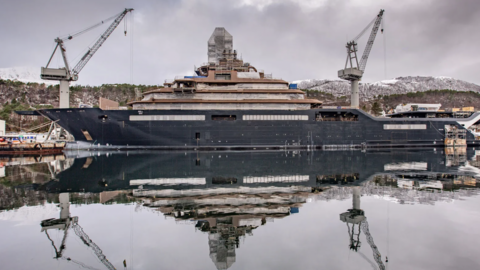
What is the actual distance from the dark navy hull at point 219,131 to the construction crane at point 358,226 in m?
26.2

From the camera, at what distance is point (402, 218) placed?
8273 mm

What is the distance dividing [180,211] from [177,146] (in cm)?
2758

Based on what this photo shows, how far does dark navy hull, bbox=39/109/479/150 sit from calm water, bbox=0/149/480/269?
2130 centimetres

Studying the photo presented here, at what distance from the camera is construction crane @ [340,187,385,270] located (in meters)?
5.99

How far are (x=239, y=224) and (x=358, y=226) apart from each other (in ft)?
10.6

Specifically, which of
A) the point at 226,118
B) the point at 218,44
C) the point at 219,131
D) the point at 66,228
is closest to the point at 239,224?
the point at 66,228

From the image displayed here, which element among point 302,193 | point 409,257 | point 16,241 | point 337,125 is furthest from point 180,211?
point 337,125

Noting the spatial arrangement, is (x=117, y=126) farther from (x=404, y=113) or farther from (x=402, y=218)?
(x=404, y=113)

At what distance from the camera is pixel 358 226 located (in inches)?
301

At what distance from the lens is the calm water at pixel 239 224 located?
5.79 meters

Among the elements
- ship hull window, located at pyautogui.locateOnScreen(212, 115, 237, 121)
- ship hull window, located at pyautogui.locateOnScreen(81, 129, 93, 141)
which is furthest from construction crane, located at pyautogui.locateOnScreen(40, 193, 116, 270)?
ship hull window, located at pyautogui.locateOnScreen(81, 129, 93, 141)

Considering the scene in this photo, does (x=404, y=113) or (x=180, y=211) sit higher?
(x=404, y=113)

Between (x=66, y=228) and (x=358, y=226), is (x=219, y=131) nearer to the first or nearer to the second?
(x=66, y=228)

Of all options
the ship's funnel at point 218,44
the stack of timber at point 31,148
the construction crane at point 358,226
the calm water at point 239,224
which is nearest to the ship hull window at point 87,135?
the stack of timber at point 31,148
